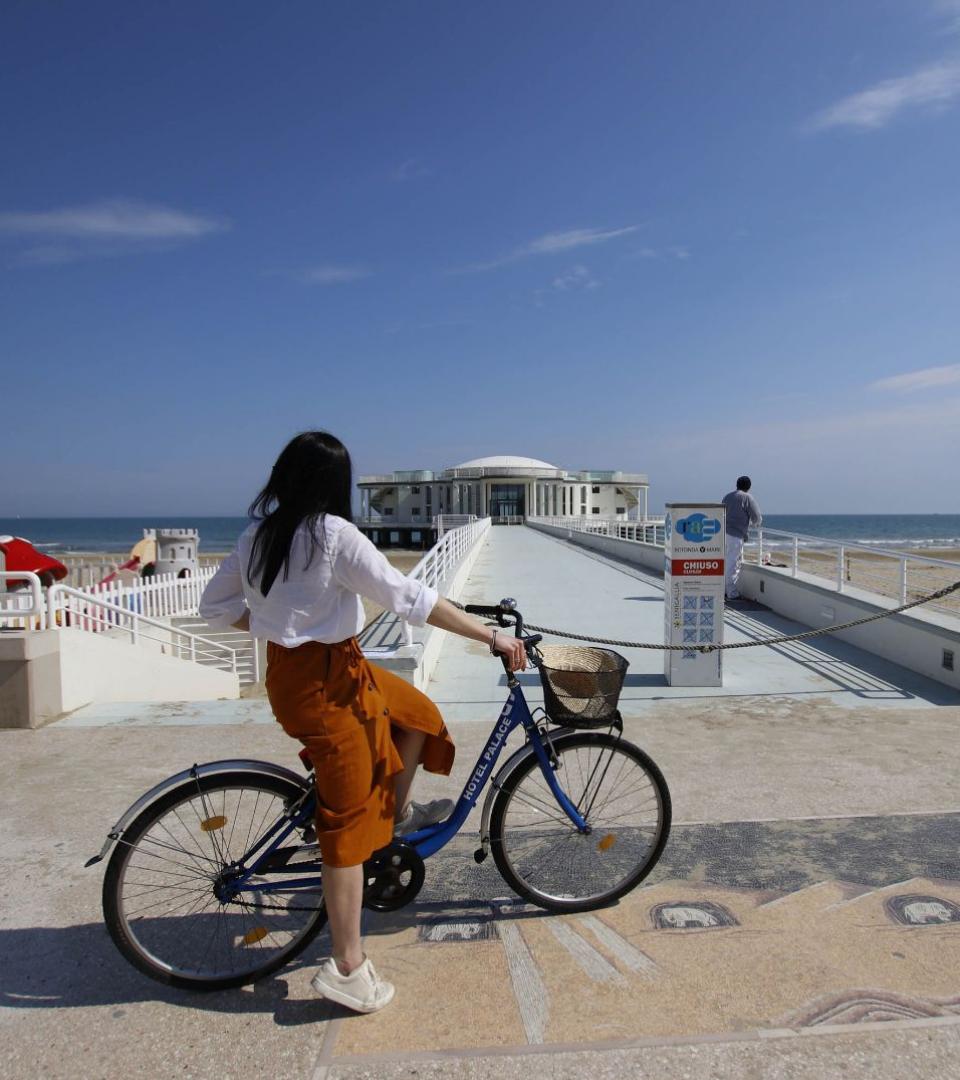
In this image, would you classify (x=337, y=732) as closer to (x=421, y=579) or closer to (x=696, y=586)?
(x=696, y=586)

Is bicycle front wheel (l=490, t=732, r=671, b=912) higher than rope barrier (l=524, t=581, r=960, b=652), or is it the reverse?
rope barrier (l=524, t=581, r=960, b=652)

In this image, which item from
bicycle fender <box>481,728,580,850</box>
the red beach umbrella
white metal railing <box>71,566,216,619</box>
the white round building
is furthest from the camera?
the white round building

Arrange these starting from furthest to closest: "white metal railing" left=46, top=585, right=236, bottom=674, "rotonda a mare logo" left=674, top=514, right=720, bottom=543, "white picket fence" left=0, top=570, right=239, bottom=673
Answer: "white metal railing" left=46, top=585, right=236, bottom=674
"white picket fence" left=0, top=570, right=239, bottom=673
"rotonda a mare logo" left=674, top=514, right=720, bottom=543

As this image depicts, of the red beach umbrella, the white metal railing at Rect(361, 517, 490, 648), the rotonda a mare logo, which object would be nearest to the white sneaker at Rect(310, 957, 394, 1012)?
the white metal railing at Rect(361, 517, 490, 648)

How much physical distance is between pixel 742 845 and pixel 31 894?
3.00 metres

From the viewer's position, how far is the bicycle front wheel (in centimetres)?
283

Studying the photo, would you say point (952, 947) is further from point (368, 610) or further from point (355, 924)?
point (368, 610)

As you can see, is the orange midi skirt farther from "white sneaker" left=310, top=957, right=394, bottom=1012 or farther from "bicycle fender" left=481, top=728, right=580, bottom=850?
"bicycle fender" left=481, top=728, right=580, bottom=850

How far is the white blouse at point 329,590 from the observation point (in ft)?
7.43

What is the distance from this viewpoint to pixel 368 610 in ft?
58.5

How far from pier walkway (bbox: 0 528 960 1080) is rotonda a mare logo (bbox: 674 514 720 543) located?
2.04m

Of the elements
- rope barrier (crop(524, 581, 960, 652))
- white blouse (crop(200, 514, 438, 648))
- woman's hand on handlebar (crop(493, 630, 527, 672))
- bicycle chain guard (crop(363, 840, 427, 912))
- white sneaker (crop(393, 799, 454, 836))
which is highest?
white blouse (crop(200, 514, 438, 648))

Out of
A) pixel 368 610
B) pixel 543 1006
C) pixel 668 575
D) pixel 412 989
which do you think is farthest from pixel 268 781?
pixel 368 610

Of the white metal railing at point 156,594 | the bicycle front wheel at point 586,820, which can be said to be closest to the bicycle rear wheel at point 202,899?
the bicycle front wheel at point 586,820
